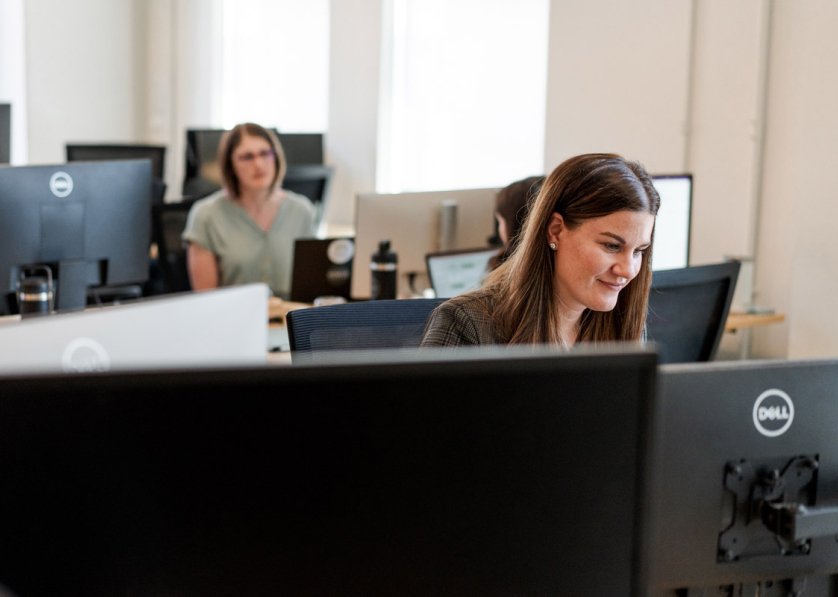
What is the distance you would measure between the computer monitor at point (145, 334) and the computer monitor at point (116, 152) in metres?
4.76

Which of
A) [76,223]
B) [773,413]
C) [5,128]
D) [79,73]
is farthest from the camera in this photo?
[79,73]

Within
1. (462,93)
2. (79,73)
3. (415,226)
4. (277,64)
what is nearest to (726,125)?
(415,226)

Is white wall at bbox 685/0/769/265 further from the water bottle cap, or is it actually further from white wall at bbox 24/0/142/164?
white wall at bbox 24/0/142/164

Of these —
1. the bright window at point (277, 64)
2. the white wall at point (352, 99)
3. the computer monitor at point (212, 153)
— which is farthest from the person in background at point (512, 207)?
the bright window at point (277, 64)

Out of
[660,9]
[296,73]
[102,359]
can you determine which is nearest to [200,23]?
[296,73]

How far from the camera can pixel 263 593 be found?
0.68 metres

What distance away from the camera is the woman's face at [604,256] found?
61.7 inches

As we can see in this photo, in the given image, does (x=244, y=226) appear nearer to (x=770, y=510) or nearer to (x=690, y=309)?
(x=690, y=309)

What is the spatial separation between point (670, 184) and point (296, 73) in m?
3.63

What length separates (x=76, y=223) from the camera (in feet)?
8.73

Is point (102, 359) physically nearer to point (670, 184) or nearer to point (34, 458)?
point (34, 458)

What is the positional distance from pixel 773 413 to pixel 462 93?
4.33m

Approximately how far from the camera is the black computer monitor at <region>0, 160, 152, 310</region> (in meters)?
2.51

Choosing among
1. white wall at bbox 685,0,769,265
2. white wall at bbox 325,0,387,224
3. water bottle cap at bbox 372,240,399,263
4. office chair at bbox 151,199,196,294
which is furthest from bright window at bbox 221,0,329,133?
water bottle cap at bbox 372,240,399,263
